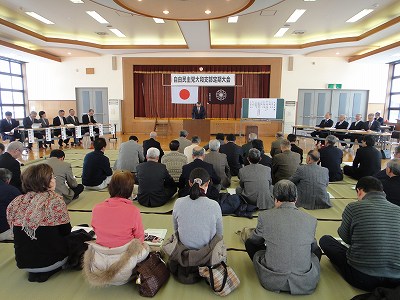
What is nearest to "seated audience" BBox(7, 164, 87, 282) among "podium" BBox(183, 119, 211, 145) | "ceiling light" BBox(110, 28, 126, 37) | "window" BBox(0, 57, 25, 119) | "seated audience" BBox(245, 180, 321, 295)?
"seated audience" BBox(245, 180, 321, 295)

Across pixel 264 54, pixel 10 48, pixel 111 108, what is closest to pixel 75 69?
pixel 111 108

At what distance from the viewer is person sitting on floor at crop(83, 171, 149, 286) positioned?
1.96 m

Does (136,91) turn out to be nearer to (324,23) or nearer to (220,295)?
(324,23)

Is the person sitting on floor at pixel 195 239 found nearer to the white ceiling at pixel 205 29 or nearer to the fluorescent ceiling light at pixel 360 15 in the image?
the white ceiling at pixel 205 29

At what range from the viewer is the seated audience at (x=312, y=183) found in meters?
3.60

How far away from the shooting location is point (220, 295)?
203cm

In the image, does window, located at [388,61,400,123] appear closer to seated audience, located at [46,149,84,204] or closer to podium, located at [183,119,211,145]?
podium, located at [183,119,211,145]

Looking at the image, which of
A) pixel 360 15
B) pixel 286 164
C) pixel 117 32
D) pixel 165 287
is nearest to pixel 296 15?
pixel 360 15

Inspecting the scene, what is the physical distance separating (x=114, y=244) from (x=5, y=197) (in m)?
1.37

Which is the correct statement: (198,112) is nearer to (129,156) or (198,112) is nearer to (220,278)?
(129,156)

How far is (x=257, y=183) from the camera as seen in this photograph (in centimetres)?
348

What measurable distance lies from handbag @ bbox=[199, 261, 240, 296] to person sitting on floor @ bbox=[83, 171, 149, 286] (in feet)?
1.63

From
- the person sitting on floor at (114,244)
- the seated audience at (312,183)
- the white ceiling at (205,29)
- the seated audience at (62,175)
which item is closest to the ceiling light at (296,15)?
the white ceiling at (205,29)

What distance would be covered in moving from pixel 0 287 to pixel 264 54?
11863 millimetres
